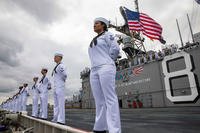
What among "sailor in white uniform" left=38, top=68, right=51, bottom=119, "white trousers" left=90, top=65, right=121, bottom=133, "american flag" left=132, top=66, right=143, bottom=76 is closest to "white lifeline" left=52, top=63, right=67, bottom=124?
"sailor in white uniform" left=38, top=68, right=51, bottom=119

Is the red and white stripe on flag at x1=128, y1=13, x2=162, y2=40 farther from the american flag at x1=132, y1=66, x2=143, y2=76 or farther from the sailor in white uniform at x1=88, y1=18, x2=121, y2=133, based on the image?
the sailor in white uniform at x1=88, y1=18, x2=121, y2=133

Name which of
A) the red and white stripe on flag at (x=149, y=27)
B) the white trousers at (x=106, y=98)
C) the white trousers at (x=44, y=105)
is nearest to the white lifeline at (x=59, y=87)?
the white trousers at (x=44, y=105)

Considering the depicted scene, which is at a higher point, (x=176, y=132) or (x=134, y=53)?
(x=134, y=53)

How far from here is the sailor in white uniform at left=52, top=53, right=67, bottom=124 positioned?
5.42 metres

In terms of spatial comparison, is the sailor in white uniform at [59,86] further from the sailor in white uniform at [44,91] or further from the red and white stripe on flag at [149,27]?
the red and white stripe on flag at [149,27]

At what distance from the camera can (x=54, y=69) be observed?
5672 mm

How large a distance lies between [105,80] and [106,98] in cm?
27

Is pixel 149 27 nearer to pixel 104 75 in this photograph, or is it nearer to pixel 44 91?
pixel 44 91

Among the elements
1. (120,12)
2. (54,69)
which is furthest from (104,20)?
(120,12)

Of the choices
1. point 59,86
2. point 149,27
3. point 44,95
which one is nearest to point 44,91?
point 44,95

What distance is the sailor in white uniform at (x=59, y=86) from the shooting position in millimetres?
5420

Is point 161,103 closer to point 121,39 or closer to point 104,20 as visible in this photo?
point 121,39

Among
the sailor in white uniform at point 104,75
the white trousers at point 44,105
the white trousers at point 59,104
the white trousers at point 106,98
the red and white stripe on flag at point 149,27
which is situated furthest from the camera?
the red and white stripe on flag at point 149,27

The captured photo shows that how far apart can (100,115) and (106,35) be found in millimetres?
1295
